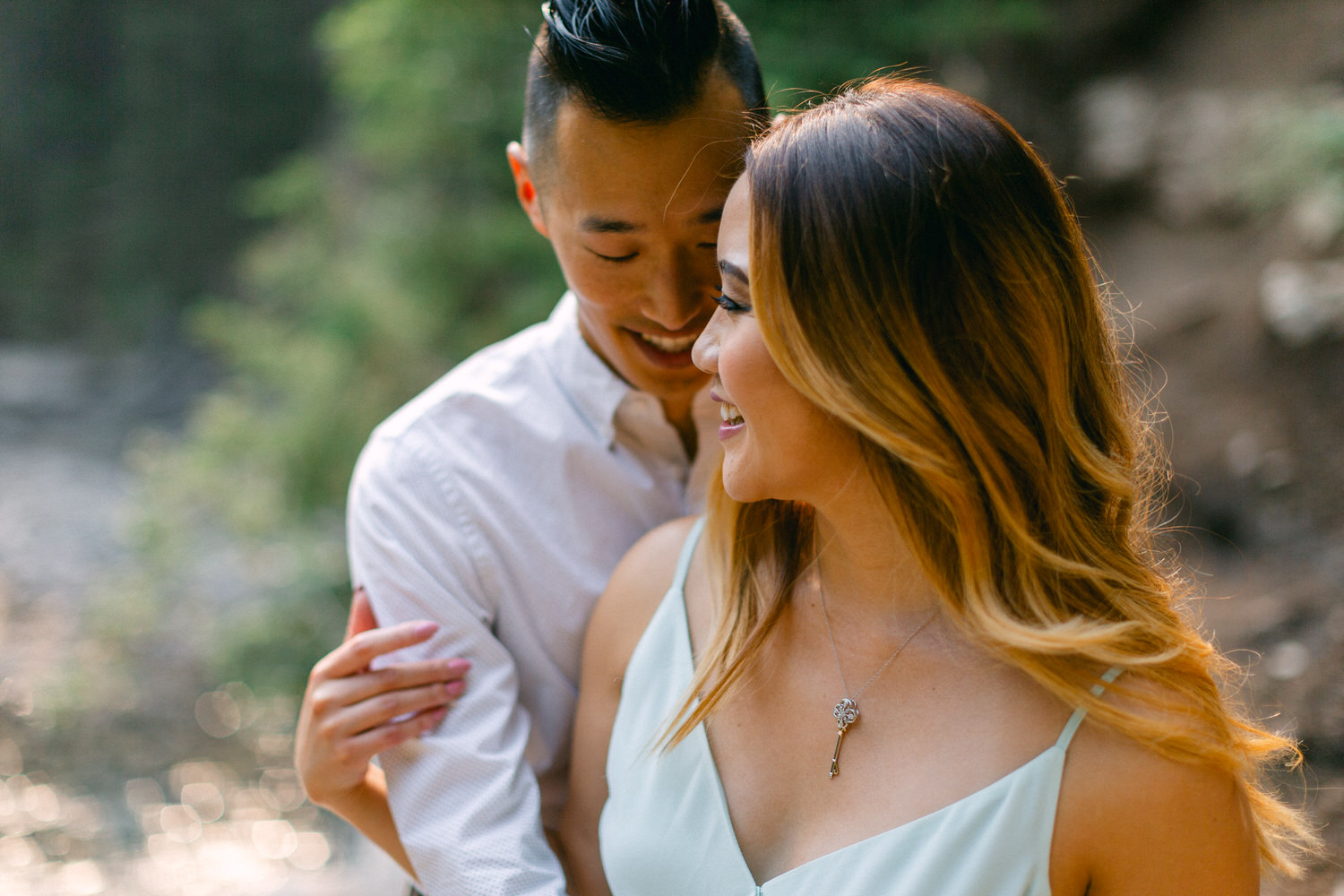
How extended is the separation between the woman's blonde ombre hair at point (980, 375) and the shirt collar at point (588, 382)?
59 cm

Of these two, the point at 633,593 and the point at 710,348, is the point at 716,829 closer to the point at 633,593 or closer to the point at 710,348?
the point at 633,593

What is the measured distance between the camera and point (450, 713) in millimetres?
1562

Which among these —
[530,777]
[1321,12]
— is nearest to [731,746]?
[530,777]

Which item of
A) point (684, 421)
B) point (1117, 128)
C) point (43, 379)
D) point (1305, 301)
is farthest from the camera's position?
point (43, 379)

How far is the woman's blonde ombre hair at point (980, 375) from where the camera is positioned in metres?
1.17

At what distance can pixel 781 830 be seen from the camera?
1305 mm

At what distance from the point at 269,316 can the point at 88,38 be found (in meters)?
5.38

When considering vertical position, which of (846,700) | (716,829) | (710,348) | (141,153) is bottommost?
(716,829)

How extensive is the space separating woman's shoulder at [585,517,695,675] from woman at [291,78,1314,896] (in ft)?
0.60

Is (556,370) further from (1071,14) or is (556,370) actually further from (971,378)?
(1071,14)

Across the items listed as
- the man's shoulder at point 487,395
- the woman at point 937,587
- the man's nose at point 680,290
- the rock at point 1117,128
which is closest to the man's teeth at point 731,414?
the woman at point 937,587

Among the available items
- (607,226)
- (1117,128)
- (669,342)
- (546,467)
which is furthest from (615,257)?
(1117,128)

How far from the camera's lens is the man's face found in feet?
4.93

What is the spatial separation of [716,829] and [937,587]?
0.42 metres
